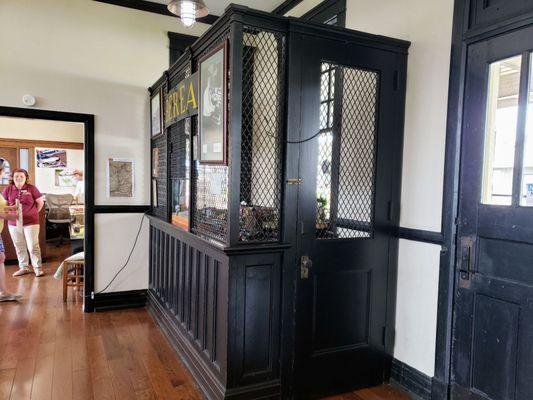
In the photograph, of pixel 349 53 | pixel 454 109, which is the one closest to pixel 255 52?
pixel 349 53

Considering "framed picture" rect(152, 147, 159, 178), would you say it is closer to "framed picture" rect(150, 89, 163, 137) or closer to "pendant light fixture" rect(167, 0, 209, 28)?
"framed picture" rect(150, 89, 163, 137)

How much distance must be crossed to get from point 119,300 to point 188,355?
1679 millimetres

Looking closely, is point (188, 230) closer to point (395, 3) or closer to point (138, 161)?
point (138, 161)

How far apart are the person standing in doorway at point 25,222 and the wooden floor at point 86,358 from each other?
148 cm

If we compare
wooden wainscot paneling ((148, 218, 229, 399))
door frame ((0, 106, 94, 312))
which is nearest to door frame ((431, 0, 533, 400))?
wooden wainscot paneling ((148, 218, 229, 399))

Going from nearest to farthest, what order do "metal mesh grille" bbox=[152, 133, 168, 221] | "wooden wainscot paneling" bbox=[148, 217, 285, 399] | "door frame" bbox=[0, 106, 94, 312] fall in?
"wooden wainscot paneling" bbox=[148, 217, 285, 399], "metal mesh grille" bbox=[152, 133, 168, 221], "door frame" bbox=[0, 106, 94, 312]

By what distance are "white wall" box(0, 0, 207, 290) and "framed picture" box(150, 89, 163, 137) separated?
14cm

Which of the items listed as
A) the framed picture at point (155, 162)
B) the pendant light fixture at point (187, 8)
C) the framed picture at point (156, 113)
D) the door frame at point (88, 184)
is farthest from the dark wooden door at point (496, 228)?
the door frame at point (88, 184)

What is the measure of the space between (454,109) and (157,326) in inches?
121

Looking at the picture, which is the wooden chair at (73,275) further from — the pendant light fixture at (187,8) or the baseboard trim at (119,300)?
the pendant light fixture at (187,8)

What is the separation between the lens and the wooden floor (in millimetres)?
2467

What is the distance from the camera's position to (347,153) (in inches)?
96.7

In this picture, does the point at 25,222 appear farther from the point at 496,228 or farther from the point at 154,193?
the point at 496,228

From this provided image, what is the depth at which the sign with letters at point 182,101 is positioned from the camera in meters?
2.65
